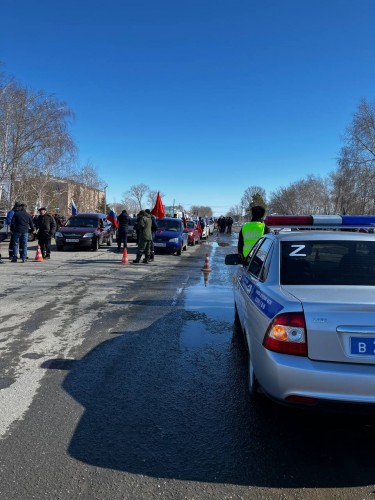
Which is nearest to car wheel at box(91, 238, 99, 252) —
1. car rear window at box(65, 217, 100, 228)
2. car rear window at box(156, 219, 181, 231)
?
car rear window at box(65, 217, 100, 228)

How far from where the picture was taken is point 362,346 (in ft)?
8.86

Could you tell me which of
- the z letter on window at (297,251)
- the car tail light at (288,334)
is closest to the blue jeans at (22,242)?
the z letter on window at (297,251)

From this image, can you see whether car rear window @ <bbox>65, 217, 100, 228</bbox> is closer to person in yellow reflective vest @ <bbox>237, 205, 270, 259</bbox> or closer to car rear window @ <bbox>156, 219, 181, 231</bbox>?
car rear window @ <bbox>156, 219, 181, 231</bbox>

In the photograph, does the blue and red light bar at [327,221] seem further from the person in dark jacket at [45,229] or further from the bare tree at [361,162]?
the bare tree at [361,162]

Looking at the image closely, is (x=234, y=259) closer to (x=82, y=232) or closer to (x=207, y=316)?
(x=207, y=316)

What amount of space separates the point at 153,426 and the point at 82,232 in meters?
15.7

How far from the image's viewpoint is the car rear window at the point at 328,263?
11.3 feet

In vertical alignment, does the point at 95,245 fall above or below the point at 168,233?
below

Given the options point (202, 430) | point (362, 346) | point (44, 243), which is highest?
point (44, 243)

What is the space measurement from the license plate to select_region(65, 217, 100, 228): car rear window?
1765 centimetres

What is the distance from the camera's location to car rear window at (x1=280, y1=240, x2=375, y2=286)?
3.46 m

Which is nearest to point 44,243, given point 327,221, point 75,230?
point 75,230

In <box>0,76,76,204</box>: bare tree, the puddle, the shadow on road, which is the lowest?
the shadow on road

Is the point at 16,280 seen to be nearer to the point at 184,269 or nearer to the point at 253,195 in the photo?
the point at 184,269
